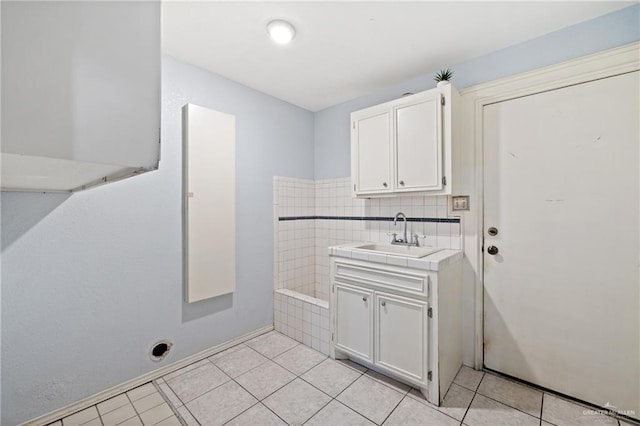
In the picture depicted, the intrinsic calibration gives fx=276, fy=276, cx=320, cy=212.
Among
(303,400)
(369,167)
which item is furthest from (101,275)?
(369,167)

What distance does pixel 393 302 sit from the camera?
1.86 metres

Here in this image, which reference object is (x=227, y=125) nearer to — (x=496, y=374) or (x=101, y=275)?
(x=101, y=275)

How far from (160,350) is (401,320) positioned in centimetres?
173

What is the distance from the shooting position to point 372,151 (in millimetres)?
2336

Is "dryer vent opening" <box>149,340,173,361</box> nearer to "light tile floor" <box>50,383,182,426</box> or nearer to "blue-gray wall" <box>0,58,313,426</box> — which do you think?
"blue-gray wall" <box>0,58,313,426</box>

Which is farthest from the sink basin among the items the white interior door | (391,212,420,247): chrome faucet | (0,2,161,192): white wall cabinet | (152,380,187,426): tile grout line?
(0,2,161,192): white wall cabinet

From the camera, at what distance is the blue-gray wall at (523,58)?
1.60 meters

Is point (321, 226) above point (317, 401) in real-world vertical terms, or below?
above

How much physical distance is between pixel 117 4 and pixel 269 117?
6.94ft

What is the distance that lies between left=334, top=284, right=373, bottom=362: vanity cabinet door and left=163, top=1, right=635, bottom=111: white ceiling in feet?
5.70

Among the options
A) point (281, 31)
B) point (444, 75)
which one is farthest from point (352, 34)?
point (444, 75)

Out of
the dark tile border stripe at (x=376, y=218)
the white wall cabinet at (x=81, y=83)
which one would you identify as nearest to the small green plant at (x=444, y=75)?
the dark tile border stripe at (x=376, y=218)

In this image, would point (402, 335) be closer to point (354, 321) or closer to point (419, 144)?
point (354, 321)

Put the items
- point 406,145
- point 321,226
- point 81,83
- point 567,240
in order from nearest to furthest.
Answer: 1. point 81,83
2. point 567,240
3. point 406,145
4. point 321,226
